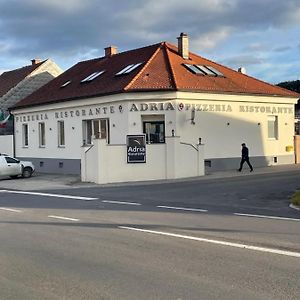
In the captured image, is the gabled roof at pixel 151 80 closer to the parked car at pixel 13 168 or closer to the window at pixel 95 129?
the window at pixel 95 129

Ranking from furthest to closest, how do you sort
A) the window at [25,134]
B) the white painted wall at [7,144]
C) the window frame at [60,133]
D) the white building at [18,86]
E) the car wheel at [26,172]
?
the white building at [18,86] → the white painted wall at [7,144] → the window at [25,134] → the window frame at [60,133] → the car wheel at [26,172]

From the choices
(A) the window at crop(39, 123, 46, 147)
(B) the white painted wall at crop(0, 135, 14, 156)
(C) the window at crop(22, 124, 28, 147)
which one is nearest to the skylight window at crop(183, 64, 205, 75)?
(A) the window at crop(39, 123, 46, 147)

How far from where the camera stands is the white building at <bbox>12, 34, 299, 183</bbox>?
2545cm

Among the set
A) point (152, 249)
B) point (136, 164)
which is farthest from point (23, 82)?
point (152, 249)

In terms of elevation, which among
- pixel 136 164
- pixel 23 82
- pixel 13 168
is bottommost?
pixel 13 168

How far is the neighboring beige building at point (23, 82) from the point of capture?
4144 centimetres

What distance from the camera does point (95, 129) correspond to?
30438 millimetres

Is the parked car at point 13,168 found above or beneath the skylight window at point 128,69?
beneath

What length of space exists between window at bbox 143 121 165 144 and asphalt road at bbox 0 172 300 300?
38.6ft

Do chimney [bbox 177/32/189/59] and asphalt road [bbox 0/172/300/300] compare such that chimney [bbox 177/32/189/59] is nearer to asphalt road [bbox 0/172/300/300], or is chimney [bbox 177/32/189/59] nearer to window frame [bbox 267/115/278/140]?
window frame [bbox 267/115/278/140]

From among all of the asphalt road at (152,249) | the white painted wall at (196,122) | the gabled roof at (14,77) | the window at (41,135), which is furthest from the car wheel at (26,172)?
the gabled roof at (14,77)

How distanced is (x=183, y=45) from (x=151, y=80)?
5051 mm

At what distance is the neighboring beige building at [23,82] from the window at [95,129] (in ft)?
39.7

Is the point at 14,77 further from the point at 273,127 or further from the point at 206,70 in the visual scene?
the point at 273,127
